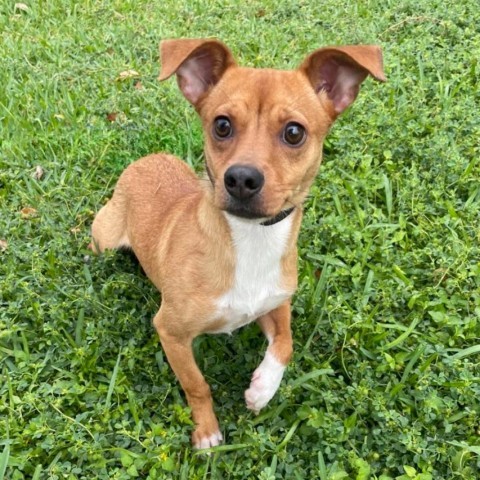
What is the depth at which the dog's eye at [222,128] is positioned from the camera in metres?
A: 3.21

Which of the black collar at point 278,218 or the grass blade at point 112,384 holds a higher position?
the black collar at point 278,218

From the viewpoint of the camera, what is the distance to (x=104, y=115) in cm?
611

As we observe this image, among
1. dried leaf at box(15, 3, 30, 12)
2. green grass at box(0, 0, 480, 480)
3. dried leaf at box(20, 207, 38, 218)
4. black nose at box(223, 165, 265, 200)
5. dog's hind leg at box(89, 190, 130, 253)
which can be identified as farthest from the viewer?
dried leaf at box(15, 3, 30, 12)

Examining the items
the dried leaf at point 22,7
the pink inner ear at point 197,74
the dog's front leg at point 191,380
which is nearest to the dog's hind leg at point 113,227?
the dog's front leg at point 191,380

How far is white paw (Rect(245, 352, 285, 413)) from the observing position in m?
3.68

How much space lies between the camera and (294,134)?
3.18 meters

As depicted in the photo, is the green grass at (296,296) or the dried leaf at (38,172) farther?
the dried leaf at (38,172)

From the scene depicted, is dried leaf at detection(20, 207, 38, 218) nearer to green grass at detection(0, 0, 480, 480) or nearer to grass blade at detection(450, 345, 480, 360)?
green grass at detection(0, 0, 480, 480)

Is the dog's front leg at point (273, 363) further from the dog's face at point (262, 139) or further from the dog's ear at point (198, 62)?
the dog's ear at point (198, 62)

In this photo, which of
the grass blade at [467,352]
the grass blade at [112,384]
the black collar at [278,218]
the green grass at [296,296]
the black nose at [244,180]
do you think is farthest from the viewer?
the grass blade at [467,352]

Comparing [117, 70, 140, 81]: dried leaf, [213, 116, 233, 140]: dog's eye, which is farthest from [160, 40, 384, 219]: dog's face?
[117, 70, 140, 81]: dried leaf

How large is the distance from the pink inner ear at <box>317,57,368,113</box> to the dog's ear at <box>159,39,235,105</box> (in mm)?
557

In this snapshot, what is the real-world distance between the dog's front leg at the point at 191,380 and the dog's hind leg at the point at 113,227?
1160 millimetres

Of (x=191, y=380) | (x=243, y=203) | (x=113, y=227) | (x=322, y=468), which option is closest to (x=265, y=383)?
(x=191, y=380)
